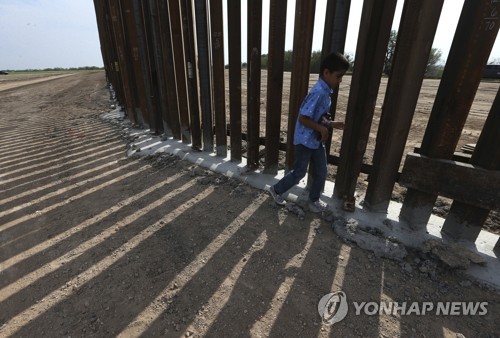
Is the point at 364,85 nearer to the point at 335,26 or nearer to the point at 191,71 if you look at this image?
the point at 335,26

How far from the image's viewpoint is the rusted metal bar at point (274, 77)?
9.61ft

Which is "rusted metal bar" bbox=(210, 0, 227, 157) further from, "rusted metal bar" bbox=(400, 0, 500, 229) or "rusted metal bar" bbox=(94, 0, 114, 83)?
"rusted metal bar" bbox=(94, 0, 114, 83)

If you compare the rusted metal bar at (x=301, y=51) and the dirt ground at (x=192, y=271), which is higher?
the rusted metal bar at (x=301, y=51)

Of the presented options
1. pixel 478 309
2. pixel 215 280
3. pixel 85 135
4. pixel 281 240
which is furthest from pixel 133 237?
pixel 85 135

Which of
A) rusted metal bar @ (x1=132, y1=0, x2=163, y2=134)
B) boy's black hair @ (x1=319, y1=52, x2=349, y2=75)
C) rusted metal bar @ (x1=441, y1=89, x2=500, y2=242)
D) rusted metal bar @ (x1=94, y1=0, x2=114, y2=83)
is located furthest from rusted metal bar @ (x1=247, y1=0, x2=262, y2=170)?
rusted metal bar @ (x1=94, y1=0, x2=114, y2=83)

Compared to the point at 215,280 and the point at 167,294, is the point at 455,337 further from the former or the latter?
the point at 167,294

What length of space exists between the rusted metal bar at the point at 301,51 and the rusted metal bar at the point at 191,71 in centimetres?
173

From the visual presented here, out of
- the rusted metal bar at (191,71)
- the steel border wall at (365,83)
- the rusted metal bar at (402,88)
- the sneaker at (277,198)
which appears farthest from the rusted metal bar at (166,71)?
the rusted metal bar at (402,88)

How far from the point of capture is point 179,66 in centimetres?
436

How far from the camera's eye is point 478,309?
199 cm

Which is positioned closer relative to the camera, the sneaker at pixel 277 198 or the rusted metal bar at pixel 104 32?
the sneaker at pixel 277 198

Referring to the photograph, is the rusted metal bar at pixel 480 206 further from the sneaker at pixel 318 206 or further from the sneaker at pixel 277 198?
the sneaker at pixel 277 198

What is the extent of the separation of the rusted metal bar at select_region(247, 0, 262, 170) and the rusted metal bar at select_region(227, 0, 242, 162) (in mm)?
277

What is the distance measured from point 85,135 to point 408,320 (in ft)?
22.3
